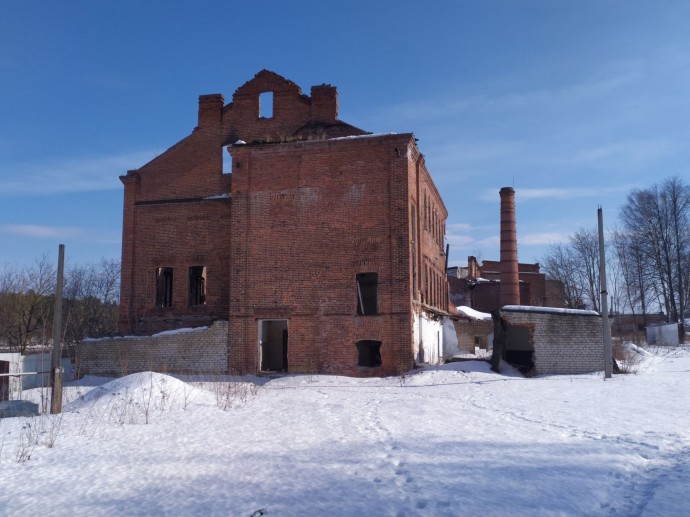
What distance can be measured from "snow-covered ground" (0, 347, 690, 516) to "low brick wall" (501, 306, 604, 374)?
6.56 metres

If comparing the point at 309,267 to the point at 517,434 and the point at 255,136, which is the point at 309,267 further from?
→ the point at 517,434

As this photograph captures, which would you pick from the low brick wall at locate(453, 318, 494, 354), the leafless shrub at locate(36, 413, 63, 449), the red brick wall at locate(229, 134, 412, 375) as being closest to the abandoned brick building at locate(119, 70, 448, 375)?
the red brick wall at locate(229, 134, 412, 375)

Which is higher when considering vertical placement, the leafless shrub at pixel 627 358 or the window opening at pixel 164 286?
the window opening at pixel 164 286

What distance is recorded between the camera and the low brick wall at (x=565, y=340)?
20.0m

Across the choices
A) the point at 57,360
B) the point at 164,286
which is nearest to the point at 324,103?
the point at 164,286

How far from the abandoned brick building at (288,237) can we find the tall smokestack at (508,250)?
1047 cm

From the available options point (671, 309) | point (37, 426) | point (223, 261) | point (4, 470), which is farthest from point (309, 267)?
point (671, 309)

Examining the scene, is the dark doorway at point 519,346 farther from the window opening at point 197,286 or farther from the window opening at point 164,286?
the window opening at point 164,286

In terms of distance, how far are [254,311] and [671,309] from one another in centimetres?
3577

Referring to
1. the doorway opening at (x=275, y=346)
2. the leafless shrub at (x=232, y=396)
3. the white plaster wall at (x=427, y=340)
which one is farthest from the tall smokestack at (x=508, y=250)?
the leafless shrub at (x=232, y=396)

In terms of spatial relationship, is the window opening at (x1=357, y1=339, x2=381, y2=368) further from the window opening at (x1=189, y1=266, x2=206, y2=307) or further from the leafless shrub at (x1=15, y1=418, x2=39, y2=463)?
the leafless shrub at (x1=15, y1=418, x2=39, y2=463)

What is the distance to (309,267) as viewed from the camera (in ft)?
69.6

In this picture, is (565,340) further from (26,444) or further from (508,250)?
(26,444)

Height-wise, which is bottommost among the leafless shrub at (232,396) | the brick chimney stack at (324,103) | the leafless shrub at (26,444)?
the leafless shrub at (232,396)
